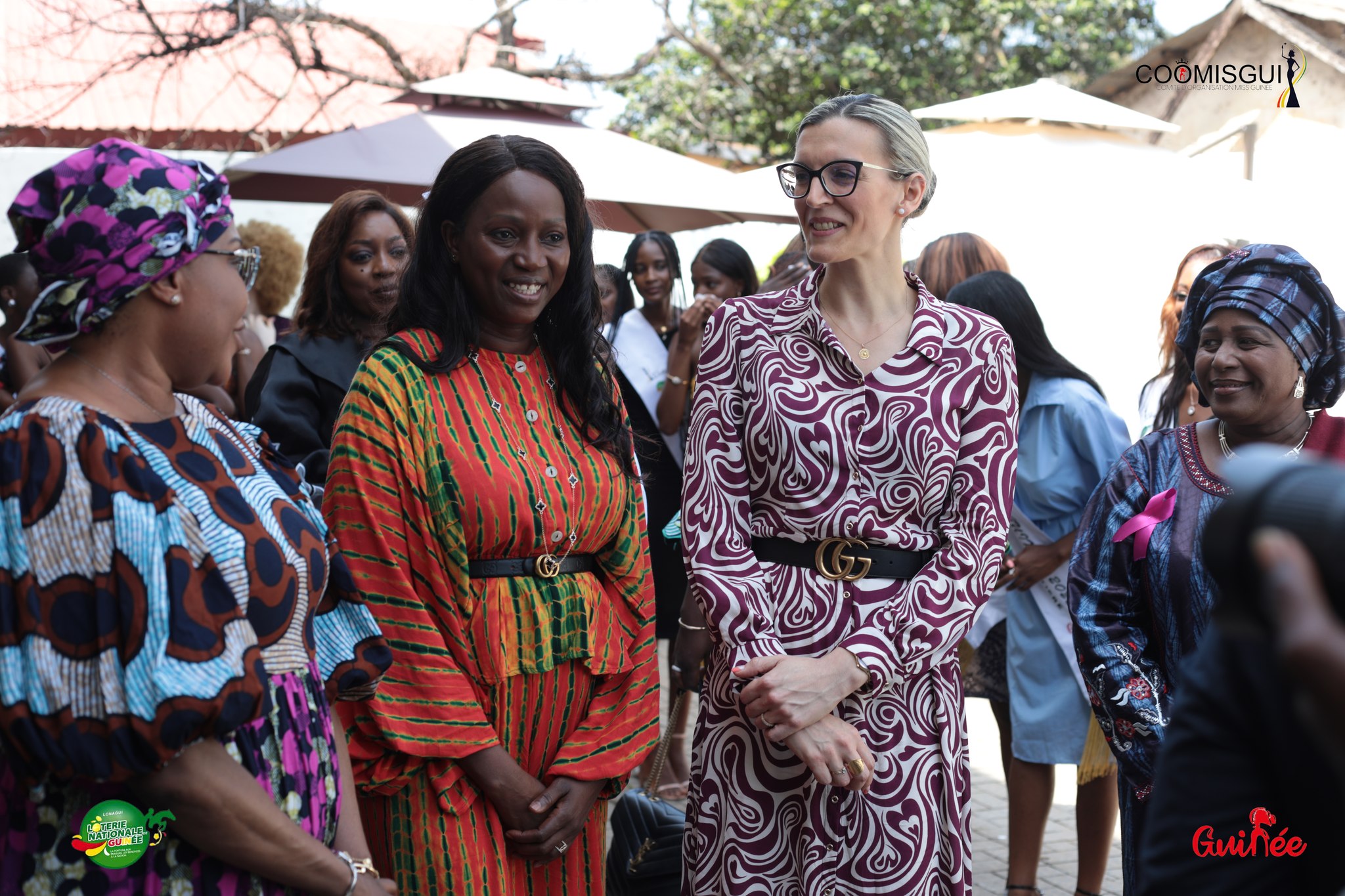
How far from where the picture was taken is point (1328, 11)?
12828mm

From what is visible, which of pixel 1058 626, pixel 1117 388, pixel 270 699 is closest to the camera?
pixel 270 699

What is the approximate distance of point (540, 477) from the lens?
8.57 feet

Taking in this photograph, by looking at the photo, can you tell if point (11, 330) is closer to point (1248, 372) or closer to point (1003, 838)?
point (1003, 838)

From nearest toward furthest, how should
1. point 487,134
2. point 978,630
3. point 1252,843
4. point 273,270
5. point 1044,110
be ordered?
1. point 1252,843
2. point 978,630
3. point 273,270
4. point 487,134
5. point 1044,110

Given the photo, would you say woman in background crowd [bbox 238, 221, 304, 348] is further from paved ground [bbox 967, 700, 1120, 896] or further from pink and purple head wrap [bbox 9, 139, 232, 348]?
pink and purple head wrap [bbox 9, 139, 232, 348]

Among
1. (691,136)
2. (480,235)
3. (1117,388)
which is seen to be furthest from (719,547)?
(691,136)

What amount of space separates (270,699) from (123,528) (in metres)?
0.37

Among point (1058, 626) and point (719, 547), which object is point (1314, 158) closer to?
point (1058, 626)

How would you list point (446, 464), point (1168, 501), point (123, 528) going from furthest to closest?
1. point (1168, 501)
2. point (446, 464)
3. point (123, 528)

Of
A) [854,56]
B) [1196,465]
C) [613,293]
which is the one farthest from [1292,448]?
[854,56]

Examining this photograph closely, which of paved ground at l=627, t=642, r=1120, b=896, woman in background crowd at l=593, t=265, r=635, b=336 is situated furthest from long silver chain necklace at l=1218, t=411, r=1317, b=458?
woman in background crowd at l=593, t=265, r=635, b=336

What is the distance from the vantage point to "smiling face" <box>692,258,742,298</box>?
252 inches

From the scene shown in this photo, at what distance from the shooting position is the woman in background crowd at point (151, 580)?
65.6 inches

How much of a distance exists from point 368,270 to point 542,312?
1.31 metres
